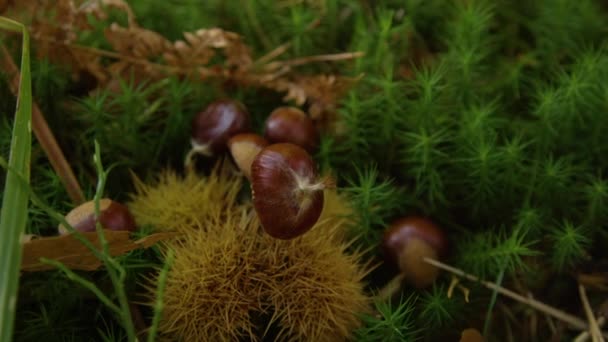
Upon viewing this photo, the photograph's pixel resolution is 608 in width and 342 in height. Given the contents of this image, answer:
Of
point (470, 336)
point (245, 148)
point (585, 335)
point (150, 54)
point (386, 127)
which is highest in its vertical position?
point (150, 54)

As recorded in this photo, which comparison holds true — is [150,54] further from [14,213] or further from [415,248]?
[415,248]

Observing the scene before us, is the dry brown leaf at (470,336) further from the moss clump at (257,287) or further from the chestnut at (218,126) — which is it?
the chestnut at (218,126)

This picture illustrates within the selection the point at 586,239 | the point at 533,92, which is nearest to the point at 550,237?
the point at 586,239

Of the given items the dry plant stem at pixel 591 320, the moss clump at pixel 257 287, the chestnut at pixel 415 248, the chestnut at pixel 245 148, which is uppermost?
the chestnut at pixel 245 148

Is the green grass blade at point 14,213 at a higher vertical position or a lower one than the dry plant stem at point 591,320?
higher

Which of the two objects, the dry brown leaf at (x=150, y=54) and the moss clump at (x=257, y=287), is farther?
the dry brown leaf at (x=150, y=54)

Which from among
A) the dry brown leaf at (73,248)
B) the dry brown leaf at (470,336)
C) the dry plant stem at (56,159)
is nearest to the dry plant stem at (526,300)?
the dry brown leaf at (470,336)

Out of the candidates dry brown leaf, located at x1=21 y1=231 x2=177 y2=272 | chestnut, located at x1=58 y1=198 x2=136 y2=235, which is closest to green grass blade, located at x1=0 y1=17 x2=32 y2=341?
dry brown leaf, located at x1=21 y1=231 x2=177 y2=272

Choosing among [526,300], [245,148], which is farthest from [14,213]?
[526,300]
